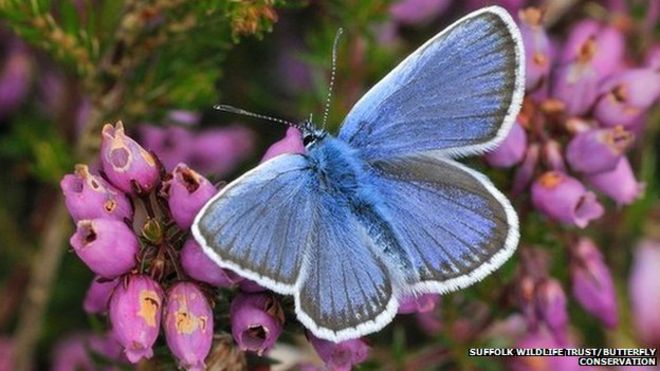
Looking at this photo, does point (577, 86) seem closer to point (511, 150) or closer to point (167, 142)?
point (511, 150)

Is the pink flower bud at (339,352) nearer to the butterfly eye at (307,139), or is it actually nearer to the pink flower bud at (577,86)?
the butterfly eye at (307,139)

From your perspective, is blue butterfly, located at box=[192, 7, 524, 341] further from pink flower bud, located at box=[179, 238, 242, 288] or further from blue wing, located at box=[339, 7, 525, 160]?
pink flower bud, located at box=[179, 238, 242, 288]

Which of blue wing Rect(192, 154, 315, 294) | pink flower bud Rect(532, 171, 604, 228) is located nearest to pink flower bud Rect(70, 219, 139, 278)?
blue wing Rect(192, 154, 315, 294)

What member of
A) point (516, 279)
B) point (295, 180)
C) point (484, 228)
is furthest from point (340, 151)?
point (516, 279)

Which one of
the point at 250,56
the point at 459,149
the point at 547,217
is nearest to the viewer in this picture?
the point at 459,149

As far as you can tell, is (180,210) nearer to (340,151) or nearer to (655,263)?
(340,151)

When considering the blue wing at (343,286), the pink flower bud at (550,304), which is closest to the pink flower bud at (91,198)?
the blue wing at (343,286)
